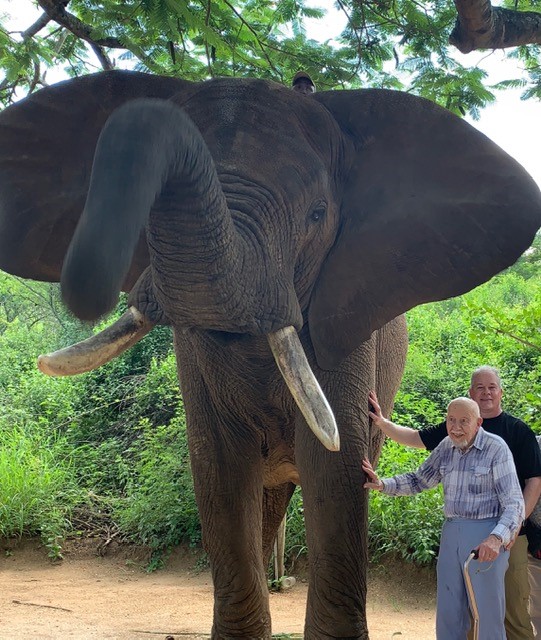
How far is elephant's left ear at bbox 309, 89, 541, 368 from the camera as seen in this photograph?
14.0 feet

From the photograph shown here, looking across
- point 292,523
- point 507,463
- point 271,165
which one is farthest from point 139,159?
point 292,523

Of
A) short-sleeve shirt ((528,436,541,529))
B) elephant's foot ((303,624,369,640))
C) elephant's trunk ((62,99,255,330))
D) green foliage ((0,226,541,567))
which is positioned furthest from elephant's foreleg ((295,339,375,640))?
green foliage ((0,226,541,567))

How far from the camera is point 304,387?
3.64 meters

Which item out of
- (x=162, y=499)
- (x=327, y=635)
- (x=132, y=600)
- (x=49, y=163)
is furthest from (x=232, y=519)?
(x=162, y=499)

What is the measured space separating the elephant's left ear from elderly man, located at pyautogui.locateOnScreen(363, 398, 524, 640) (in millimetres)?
669

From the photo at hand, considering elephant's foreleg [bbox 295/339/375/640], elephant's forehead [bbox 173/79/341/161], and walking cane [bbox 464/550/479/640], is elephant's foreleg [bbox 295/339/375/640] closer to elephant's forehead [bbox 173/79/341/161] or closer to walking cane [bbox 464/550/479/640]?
walking cane [bbox 464/550/479/640]

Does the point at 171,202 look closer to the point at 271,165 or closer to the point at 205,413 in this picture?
the point at 271,165

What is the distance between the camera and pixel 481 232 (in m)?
4.28

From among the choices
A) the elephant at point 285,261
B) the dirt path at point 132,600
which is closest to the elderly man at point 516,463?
the elephant at point 285,261

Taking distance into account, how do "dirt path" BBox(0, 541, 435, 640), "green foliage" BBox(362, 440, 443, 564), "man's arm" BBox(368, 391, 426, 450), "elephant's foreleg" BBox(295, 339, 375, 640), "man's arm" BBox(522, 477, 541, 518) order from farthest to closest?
"green foliage" BBox(362, 440, 443, 564), "dirt path" BBox(0, 541, 435, 640), "man's arm" BBox(368, 391, 426, 450), "elephant's foreleg" BBox(295, 339, 375, 640), "man's arm" BBox(522, 477, 541, 518)

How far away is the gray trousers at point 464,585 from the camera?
3.80 m

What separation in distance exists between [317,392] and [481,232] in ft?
4.14

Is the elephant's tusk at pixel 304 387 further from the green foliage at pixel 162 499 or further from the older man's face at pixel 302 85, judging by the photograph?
the green foliage at pixel 162 499

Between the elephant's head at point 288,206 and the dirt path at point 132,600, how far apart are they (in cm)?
281
